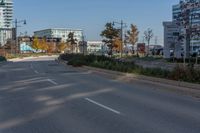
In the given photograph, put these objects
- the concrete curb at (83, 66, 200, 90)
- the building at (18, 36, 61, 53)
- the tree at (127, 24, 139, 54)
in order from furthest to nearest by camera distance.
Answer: the building at (18, 36, 61, 53)
the tree at (127, 24, 139, 54)
the concrete curb at (83, 66, 200, 90)

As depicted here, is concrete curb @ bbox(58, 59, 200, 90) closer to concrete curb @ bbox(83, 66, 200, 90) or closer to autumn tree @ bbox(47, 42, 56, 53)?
concrete curb @ bbox(83, 66, 200, 90)

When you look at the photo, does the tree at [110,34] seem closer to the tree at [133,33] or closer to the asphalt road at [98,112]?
the tree at [133,33]

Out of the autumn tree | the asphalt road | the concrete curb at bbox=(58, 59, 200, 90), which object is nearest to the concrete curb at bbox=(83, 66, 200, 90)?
the concrete curb at bbox=(58, 59, 200, 90)

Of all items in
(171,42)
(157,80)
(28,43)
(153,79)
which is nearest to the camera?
(157,80)

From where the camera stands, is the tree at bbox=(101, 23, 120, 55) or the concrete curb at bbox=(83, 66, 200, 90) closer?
the concrete curb at bbox=(83, 66, 200, 90)

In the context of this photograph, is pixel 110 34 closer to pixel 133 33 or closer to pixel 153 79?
pixel 133 33

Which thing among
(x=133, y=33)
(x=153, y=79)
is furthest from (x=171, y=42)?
(x=153, y=79)

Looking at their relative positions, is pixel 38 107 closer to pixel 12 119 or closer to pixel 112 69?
pixel 12 119

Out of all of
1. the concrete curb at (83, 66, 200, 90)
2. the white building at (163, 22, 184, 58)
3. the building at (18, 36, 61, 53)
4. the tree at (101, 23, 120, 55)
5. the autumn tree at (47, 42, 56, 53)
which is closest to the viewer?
the concrete curb at (83, 66, 200, 90)

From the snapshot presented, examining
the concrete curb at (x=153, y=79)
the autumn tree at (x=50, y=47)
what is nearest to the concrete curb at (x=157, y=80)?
the concrete curb at (x=153, y=79)

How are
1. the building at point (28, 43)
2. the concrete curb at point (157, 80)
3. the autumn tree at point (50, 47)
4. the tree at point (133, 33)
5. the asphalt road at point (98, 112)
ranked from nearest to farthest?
the asphalt road at point (98, 112) < the concrete curb at point (157, 80) < the tree at point (133, 33) < the building at point (28, 43) < the autumn tree at point (50, 47)

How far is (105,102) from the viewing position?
1605 centimetres

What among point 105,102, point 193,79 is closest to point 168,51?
point 193,79

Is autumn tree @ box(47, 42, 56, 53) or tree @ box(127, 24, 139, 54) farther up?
tree @ box(127, 24, 139, 54)
